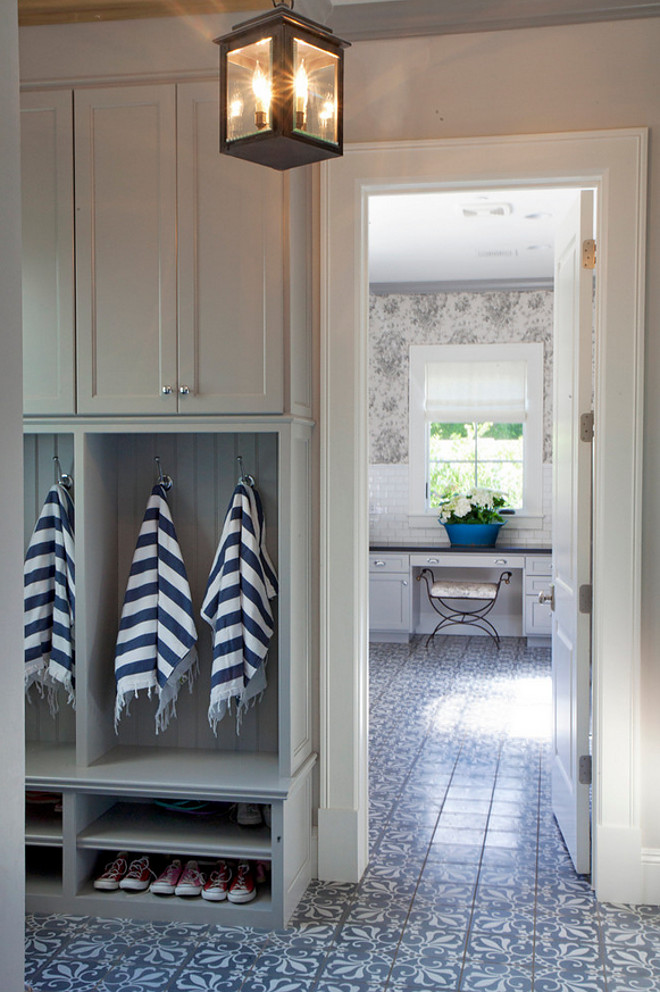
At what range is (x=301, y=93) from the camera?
1819 millimetres

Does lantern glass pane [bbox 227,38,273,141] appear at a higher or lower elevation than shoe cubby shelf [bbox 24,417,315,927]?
higher

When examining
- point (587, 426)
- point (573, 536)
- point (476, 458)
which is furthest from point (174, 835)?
point (476, 458)

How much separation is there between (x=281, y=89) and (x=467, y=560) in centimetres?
616

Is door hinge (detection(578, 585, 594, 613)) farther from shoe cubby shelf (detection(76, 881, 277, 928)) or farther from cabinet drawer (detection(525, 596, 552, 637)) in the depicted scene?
cabinet drawer (detection(525, 596, 552, 637))

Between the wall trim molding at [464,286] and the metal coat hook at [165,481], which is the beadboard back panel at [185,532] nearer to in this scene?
the metal coat hook at [165,481]

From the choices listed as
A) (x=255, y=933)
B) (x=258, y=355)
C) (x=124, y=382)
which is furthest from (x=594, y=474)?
(x=255, y=933)

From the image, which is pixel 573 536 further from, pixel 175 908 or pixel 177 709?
pixel 175 908

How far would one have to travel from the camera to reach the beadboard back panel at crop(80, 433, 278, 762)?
335cm

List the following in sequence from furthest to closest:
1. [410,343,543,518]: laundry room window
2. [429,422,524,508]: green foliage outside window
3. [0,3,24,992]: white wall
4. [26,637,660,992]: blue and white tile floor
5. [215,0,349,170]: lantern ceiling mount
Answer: [429,422,524,508]: green foliage outside window, [410,343,543,518]: laundry room window, [26,637,660,992]: blue and white tile floor, [215,0,349,170]: lantern ceiling mount, [0,3,24,992]: white wall

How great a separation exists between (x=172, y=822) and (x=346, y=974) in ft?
2.85

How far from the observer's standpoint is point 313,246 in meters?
3.29

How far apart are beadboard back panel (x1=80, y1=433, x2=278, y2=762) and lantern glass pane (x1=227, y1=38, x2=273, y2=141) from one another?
5.15ft

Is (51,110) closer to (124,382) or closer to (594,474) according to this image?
(124,382)

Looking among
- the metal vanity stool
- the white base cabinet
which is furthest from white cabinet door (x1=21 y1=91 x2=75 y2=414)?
the white base cabinet
